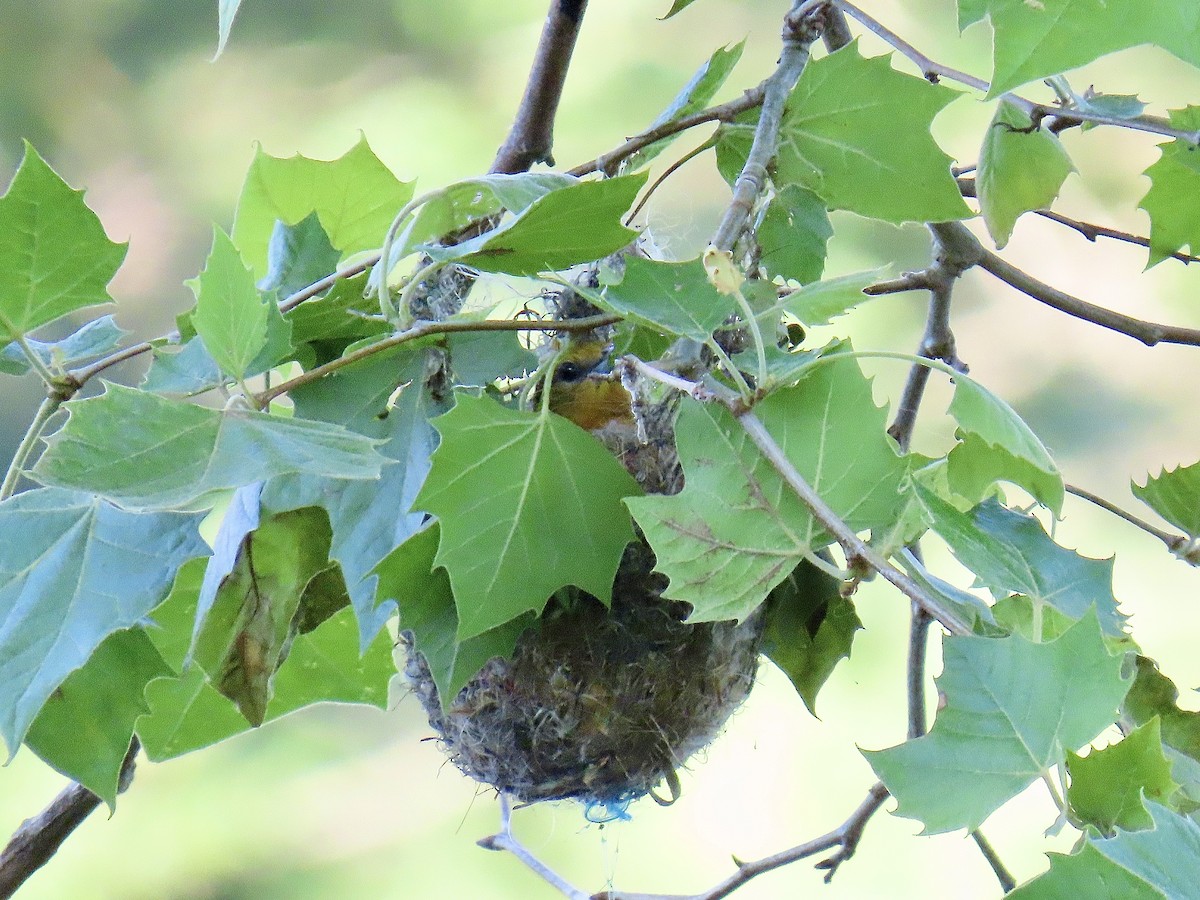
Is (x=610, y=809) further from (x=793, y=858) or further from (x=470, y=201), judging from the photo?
(x=470, y=201)

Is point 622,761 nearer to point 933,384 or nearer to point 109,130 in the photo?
point 933,384

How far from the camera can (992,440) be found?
0.38 metres

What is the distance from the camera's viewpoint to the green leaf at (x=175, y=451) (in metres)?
0.31

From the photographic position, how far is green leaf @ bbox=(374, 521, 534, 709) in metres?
0.43

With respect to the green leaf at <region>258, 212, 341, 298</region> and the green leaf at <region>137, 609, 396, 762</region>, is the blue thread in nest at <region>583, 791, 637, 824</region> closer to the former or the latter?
the green leaf at <region>137, 609, 396, 762</region>

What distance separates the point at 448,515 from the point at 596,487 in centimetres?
6

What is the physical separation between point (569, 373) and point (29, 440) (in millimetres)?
230

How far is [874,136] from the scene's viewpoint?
52 cm

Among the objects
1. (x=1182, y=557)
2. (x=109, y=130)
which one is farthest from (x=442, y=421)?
(x=109, y=130)

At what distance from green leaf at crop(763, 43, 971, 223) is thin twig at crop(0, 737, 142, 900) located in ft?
1.68

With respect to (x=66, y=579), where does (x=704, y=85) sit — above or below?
above

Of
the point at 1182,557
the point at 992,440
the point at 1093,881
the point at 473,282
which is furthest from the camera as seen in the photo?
the point at 473,282

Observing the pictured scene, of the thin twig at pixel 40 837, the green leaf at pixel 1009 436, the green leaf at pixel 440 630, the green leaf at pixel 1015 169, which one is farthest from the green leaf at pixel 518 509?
the thin twig at pixel 40 837

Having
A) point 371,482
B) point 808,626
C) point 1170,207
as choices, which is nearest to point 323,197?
point 371,482
